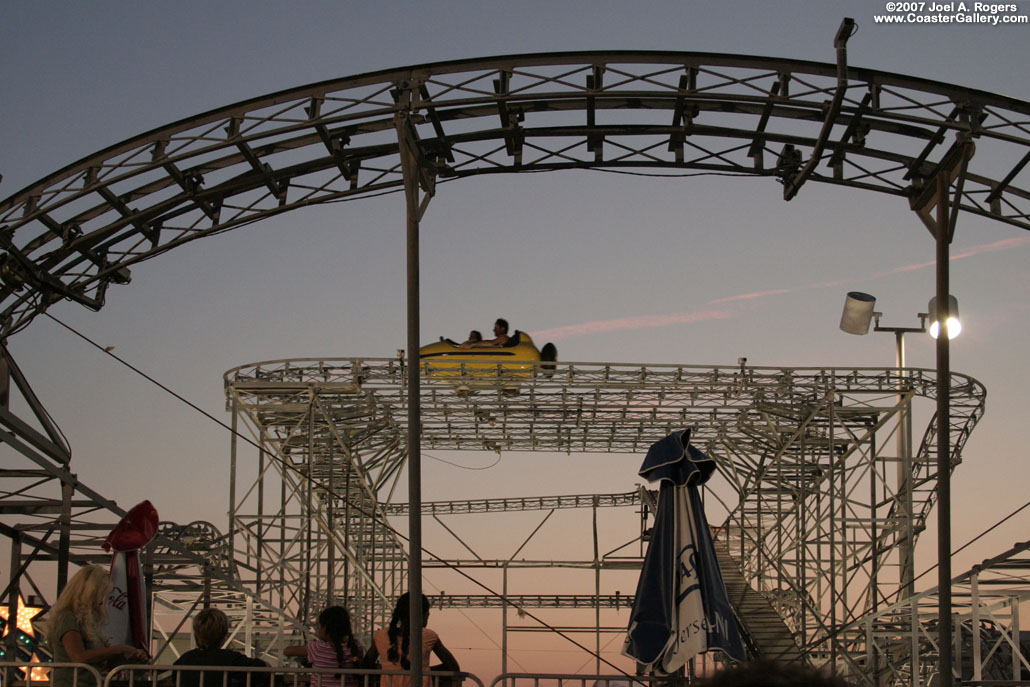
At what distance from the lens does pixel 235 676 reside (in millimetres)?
9492

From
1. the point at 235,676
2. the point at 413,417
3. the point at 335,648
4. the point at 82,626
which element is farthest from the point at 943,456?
the point at 82,626

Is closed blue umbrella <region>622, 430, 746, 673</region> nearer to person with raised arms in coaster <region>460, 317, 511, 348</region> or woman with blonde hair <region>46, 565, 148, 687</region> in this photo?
woman with blonde hair <region>46, 565, 148, 687</region>

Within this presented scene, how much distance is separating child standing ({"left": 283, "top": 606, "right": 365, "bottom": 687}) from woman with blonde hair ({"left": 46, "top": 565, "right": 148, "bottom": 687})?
4.45 feet

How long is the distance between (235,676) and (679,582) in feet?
12.0

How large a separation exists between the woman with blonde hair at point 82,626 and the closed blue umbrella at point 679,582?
4145mm

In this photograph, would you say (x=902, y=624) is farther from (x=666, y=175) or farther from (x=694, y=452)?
(x=694, y=452)

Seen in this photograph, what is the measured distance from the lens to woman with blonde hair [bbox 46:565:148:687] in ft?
29.5

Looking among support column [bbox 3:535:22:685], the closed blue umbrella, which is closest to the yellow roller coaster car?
support column [bbox 3:535:22:685]

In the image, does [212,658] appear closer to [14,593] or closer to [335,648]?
[335,648]

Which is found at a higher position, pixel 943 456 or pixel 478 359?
pixel 478 359

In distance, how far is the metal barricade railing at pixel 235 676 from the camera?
923cm

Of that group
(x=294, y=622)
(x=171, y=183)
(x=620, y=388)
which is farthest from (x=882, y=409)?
(x=171, y=183)

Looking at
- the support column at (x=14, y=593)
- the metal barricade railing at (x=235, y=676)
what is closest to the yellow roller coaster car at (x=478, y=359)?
the support column at (x=14, y=593)

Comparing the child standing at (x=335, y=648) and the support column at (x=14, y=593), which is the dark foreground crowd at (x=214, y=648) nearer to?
the child standing at (x=335, y=648)
